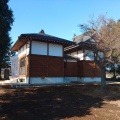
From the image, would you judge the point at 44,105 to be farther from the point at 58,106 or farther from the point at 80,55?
the point at 80,55

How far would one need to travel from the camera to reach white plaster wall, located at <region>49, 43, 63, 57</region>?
23375 mm

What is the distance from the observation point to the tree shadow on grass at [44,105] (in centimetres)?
1081

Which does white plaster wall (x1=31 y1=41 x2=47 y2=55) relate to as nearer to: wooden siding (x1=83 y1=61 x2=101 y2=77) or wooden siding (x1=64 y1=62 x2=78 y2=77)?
wooden siding (x1=64 y1=62 x2=78 y2=77)

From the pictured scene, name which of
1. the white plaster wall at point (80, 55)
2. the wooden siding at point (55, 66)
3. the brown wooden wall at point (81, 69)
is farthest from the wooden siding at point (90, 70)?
the wooden siding at point (55, 66)

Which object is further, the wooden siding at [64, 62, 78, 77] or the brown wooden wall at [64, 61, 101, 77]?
the wooden siding at [64, 62, 78, 77]

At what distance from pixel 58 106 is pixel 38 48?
1093cm

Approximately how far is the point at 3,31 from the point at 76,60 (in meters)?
17.2

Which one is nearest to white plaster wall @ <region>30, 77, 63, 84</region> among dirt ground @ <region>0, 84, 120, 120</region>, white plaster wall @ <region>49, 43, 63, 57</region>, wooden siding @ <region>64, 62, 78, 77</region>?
white plaster wall @ <region>49, 43, 63, 57</region>

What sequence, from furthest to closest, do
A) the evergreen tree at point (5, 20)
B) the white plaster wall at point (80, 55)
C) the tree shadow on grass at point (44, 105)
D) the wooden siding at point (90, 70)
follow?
the white plaster wall at point (80, 55)
the wooden siding at point (90, 70)
the evergreen tree at point (5, 20)
the tree shadow on grass at point (44, 105)

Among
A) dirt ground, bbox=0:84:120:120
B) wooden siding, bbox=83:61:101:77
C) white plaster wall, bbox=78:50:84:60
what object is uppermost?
white plaster wall, bbox=78:50:84:60

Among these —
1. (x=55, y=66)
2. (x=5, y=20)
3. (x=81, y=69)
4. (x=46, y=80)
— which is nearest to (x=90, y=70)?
(x=81, y=69)

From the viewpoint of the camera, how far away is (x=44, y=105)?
12.7 meters

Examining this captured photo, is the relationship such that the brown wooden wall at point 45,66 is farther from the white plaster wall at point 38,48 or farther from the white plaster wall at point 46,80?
the white plaster wall at point 38,48

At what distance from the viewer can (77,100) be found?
14.6 meters
